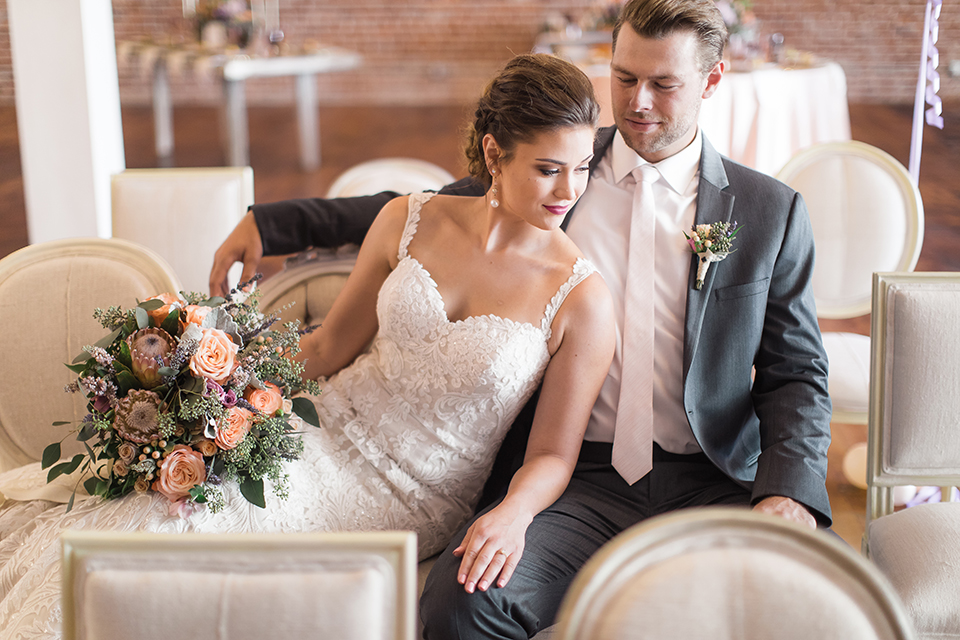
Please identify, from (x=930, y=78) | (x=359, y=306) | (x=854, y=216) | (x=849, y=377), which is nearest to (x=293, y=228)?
(x=359, y=306)

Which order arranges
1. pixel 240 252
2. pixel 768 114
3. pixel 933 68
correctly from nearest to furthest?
pixel 240 252 < pixel 933 68 < pixel 768 114

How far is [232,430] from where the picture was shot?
158cm

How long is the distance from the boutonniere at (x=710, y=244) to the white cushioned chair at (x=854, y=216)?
1.32m

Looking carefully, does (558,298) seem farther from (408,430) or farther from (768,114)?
(768,114)

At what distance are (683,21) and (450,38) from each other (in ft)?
28.6

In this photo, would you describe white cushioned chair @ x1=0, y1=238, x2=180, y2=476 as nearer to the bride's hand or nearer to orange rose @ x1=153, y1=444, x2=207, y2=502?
orange rose @ x1=153, y1=444, x2=207, y2=502

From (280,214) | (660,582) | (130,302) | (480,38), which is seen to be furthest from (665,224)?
(480,38)

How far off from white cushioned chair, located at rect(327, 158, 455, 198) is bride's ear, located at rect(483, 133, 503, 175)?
1.24 meters

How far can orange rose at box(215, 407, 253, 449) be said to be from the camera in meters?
1.58

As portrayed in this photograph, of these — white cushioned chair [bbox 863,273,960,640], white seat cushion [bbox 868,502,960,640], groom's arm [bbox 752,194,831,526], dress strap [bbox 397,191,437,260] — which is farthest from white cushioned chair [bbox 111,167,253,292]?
white seat cushion [bbox 868,502,960,640]

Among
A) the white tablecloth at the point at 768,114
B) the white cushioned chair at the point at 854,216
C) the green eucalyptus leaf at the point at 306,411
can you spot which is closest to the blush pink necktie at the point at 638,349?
the green eucalyptus leaf at the point at 306,411

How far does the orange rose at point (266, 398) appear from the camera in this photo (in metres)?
1.63

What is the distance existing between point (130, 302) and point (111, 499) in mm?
571

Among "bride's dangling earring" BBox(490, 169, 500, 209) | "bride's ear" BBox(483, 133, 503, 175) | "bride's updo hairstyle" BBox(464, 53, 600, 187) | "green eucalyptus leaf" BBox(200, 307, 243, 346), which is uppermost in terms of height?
"bride's updo hairstyle" BBox(464, 53, 600, 187)
